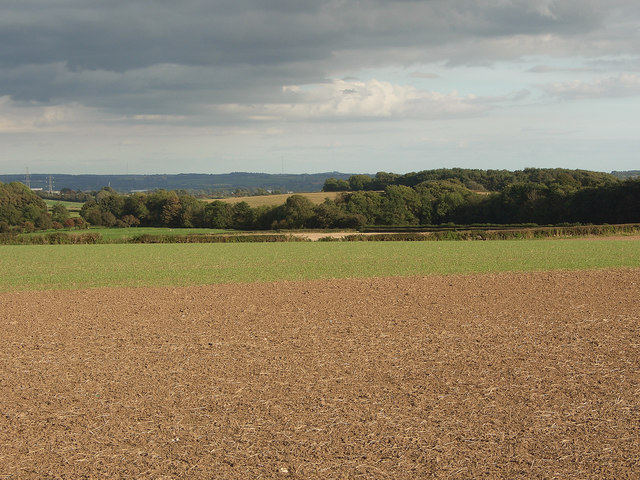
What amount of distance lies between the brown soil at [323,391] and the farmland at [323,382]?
0.14ft

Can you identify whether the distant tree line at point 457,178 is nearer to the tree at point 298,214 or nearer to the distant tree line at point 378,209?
the distant tree line at point 378,209

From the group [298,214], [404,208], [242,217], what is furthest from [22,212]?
[404,208]

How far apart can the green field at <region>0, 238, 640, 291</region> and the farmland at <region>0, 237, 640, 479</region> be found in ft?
14.6

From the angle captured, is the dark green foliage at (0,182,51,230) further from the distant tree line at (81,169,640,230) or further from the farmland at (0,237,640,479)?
the farmland at (0,237,640,479)

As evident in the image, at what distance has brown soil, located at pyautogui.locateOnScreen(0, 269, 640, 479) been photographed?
8.09 metres

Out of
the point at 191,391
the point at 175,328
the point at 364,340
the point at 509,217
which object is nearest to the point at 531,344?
the point at 364,340

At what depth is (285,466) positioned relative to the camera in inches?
312

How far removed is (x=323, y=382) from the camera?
38.5 ft

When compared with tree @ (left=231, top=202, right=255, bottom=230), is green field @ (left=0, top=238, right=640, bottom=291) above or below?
below

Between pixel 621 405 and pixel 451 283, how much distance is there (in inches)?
652

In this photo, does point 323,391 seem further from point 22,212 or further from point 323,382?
point 22,212

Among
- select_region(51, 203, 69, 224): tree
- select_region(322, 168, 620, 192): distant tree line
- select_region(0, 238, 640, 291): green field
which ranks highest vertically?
select_region(322, 168, 620, 192): distant tree line

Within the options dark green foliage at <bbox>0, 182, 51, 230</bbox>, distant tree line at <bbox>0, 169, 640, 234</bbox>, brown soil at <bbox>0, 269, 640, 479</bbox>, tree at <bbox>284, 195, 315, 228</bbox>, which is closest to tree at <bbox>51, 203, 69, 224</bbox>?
distant tree line at <bbox>0, 169, 640, 234</bbox>

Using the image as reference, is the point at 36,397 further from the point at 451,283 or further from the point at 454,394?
the point at 451,283
